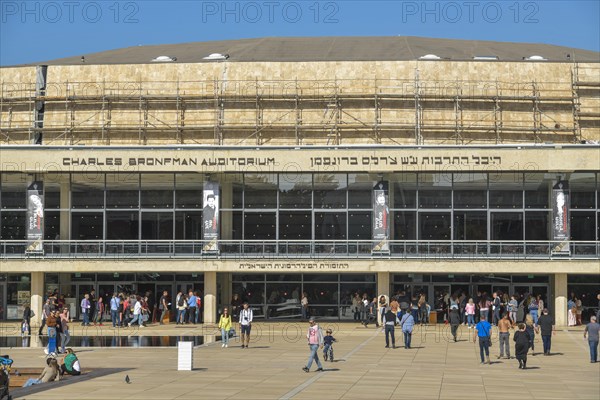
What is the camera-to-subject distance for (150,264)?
51000 millimetres

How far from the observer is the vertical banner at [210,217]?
168ft

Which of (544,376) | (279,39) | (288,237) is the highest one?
(279,39)

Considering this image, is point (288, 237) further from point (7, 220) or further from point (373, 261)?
point (7, 220)

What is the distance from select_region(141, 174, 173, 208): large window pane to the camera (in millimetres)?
52875

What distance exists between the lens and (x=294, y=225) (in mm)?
52906

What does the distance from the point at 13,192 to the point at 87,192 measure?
354cm

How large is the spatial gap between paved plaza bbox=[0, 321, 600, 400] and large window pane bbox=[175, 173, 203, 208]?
38.3 feet

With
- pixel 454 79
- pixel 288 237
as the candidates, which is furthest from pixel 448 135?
pixel 288 237

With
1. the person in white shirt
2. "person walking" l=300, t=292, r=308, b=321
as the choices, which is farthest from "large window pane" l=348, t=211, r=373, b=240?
the person in white shirt

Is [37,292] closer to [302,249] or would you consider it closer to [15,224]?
[15,224]

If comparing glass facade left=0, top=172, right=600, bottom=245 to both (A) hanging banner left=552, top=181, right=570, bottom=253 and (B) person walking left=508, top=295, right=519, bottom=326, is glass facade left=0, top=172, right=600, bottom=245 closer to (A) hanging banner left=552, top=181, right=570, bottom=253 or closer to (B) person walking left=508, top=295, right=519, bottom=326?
(A) hanging banner left=552, top=181, right=570, bottom=253

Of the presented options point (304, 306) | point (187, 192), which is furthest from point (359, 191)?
point (187, 192)

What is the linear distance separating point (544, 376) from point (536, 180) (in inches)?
916

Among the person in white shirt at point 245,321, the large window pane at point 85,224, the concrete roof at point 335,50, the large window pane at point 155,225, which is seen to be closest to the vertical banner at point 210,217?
the large window pane at point 155,225
